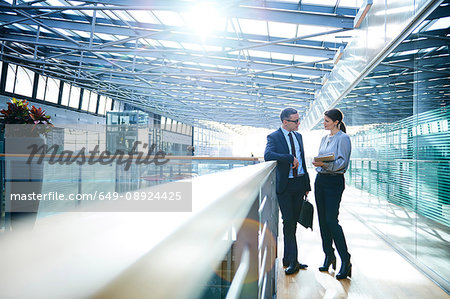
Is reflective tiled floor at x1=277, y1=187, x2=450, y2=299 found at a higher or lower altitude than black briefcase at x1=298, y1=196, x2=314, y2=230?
lower

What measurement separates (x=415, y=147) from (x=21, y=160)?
3961 mm

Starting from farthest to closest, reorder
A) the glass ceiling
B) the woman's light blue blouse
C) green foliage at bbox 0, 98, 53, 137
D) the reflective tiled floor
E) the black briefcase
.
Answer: the glass ceiling < green foliage at bbox 0, 98, 53, 137 < the black briefcase < the woman's light blue blouse < the reflective tiled floor

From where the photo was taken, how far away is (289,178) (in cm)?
315

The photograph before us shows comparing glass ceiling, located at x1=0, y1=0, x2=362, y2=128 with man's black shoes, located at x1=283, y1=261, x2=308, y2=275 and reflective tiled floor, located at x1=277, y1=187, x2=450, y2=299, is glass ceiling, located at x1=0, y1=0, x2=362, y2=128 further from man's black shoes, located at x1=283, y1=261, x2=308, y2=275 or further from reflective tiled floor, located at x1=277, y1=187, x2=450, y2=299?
man's black shoes, located at x1=283, y1=261, x2=308, y2=275

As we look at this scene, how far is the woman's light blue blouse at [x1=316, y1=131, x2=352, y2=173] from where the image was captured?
2.99 meters

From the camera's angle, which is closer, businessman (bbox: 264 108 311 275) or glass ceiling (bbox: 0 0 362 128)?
businessman (bbox: 264 108 311 275)

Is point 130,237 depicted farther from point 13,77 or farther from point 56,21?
point 13,77

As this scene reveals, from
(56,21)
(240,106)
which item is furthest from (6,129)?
(240,106)

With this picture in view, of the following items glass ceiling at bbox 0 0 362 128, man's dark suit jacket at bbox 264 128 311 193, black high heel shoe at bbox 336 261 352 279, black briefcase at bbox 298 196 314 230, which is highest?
glass ceiling at bbox 0 0 362 128

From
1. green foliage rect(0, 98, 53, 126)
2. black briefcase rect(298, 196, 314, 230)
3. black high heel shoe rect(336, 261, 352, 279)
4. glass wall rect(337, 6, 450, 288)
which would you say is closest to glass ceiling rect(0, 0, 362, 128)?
glass wall rect(337, 6, 450, 288)

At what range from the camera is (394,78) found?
4.14m

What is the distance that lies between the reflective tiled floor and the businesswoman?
0.16m

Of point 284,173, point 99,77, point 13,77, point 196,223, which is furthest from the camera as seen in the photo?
point 99,77

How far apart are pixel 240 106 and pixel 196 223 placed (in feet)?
76.2
